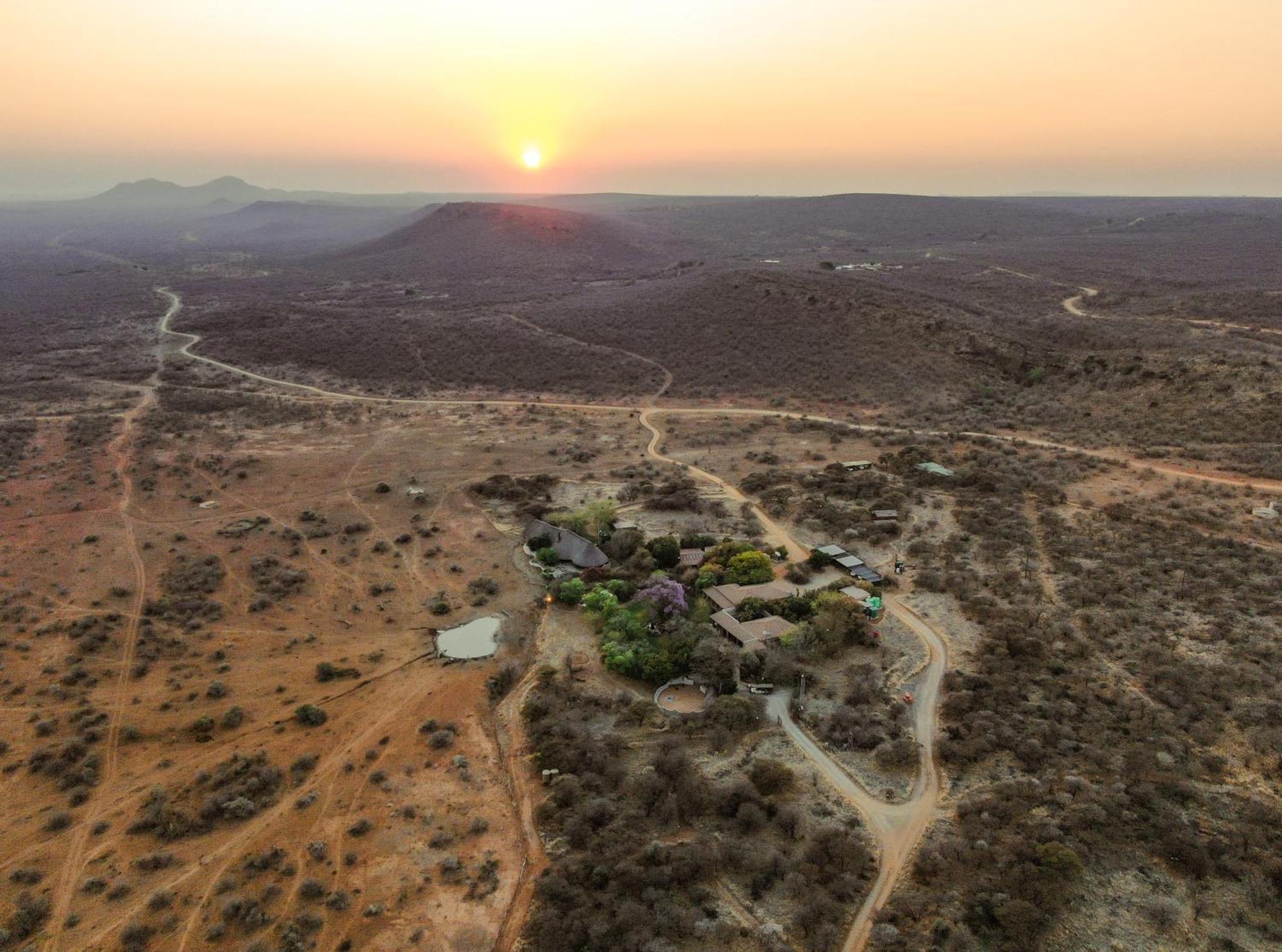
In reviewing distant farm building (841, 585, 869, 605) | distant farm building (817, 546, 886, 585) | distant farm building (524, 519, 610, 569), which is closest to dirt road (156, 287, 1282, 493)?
distant farm building (817, 546, 886, 585)

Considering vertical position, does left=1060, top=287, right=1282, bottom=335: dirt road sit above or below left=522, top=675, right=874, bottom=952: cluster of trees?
above

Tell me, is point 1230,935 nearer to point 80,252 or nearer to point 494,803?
point 494,803

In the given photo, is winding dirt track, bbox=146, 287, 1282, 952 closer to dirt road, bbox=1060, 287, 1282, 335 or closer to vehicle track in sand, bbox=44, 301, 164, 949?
vehicle track in sand, bbox=44, 301, 164, 949

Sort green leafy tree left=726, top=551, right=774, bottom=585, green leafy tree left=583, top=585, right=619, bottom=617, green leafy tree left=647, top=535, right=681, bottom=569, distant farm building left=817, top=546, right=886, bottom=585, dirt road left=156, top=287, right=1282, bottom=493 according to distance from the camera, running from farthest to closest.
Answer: dirt road left=156, top=287, right=1282, bottom=493
green leafy tree left=647, top=535, right=681, bottom=569
distant farm building left=817, top=546, right=886, bottom=585
green leafy tree left=726, top=551, right=774, bottom=585
green leafy tree left=583, top=585, right=619, bottom=617

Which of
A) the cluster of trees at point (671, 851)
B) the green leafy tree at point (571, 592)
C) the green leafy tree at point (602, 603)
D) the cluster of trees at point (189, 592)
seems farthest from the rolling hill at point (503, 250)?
the cluster of trees at point (671, 851)

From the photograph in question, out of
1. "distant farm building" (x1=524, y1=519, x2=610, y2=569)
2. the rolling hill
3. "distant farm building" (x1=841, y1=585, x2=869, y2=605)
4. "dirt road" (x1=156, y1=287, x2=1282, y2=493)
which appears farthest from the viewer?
the rolling hill

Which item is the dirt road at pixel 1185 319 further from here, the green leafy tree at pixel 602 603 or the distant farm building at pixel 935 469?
the green leafy tree at pixel 602 603

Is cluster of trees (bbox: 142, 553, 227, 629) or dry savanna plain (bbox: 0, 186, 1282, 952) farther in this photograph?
cluster of trees (bbox: 142, 553, 227, 629)
